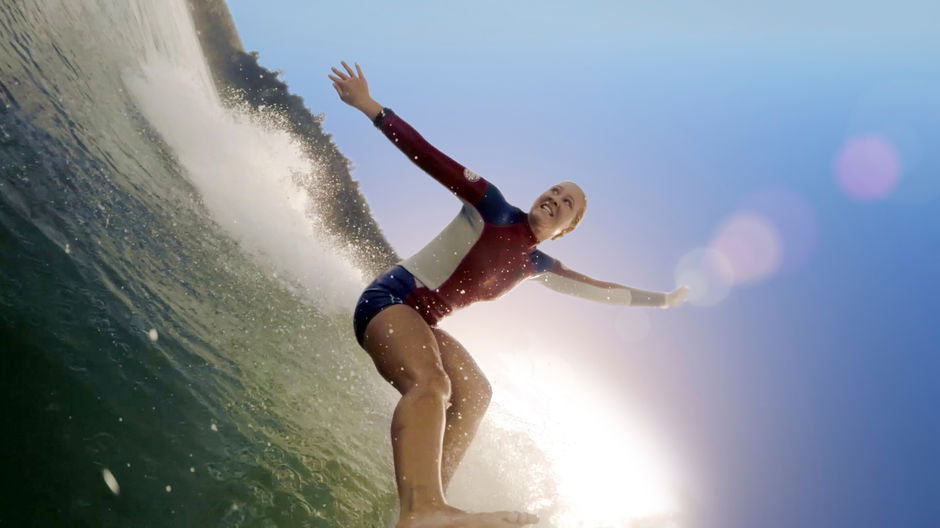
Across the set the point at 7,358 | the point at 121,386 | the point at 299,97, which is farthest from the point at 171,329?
the point at 299,97

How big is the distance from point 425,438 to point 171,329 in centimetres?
603

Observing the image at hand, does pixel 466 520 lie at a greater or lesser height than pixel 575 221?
lesser

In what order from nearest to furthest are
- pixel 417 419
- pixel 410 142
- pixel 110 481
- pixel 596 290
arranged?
pixel 417 419
pixel 410 142
pixel 110 481
pixel 596 290

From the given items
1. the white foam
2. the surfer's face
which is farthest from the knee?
the white foam

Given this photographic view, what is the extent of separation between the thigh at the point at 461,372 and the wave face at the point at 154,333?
2.57 meters

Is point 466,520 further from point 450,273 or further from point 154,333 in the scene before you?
point 154,333

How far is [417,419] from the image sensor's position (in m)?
2.09

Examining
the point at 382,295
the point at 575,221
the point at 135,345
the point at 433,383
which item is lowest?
the point at 135,345

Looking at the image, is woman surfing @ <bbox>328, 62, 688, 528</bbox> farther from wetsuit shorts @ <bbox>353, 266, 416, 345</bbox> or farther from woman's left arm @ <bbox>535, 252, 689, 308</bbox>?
woman's left arm @ <bbox>535, 252, 689, 308</bbox>

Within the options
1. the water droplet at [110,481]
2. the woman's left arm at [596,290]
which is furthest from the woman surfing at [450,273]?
the water droplet at [110,481]

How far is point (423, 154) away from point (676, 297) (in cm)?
296

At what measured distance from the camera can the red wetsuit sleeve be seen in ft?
9.60

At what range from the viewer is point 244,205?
52.1ft

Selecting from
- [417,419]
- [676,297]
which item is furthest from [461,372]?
[676,297]
